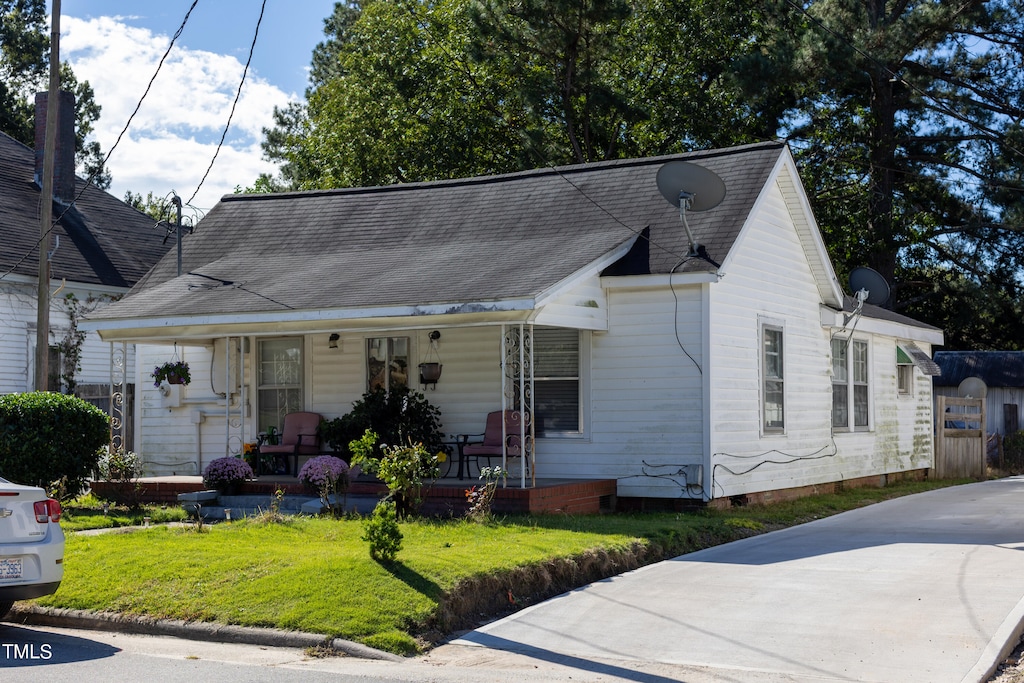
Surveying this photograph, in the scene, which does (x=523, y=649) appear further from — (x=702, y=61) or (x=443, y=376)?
(x=702, y=61)

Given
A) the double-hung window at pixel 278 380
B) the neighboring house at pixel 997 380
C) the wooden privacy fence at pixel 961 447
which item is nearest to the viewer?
the double-hung window at pixel 278 380

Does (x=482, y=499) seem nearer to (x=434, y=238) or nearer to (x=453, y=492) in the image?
(x=453, y=492)

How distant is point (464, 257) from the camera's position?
16375 millimetres

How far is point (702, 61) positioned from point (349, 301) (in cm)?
2230

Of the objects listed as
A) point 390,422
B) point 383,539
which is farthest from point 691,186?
point 383,539

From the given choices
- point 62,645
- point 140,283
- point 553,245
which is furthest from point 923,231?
point 62,645

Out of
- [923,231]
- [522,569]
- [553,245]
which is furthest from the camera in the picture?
[923,231]

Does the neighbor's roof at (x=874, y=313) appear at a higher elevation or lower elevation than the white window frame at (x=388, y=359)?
higher

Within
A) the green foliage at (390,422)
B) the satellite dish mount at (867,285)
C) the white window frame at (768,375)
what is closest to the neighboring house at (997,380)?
the satellite dish mount at (867,285)

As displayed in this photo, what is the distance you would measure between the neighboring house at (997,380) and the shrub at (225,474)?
26.9 m

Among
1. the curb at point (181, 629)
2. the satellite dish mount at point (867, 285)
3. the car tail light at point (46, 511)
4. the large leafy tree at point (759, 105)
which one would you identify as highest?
the large leafy tree at point (759, 105)

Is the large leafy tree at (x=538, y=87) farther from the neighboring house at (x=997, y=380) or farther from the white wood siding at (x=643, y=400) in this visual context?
the white wood siding at (x=643, y=400)

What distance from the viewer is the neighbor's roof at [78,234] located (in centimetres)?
2288

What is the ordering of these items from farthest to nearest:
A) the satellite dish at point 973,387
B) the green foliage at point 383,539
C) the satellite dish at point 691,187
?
the satellite dish at point 973,387 < the satellite dish at point 691,187 < the green foliage at point 383,539
